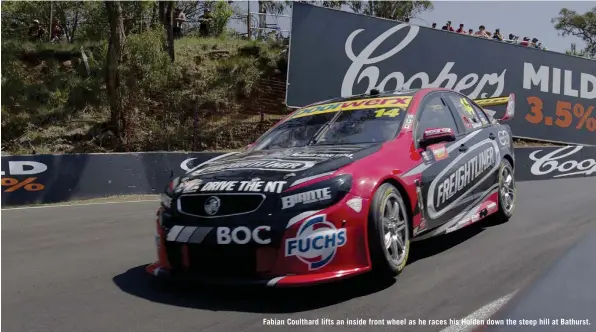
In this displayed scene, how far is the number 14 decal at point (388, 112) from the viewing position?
5.15 meters

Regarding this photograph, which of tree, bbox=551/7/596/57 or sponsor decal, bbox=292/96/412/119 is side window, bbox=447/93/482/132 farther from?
tree, bbox=551/7/596/57

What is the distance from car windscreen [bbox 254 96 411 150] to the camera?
16.3 feet

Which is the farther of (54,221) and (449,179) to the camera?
(54,221)

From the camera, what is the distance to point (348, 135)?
504 centimetres

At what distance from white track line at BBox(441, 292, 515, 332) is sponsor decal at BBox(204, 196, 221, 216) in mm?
1640

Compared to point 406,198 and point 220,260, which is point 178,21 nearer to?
point 406,198

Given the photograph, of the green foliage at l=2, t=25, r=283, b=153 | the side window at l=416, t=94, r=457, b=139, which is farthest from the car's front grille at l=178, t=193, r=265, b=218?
the green foliage at l=2, t=25, r=283, b=153

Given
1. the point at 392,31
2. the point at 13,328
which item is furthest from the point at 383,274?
the point at 392,31

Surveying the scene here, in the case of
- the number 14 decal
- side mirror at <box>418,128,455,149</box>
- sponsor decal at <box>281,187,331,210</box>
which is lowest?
sponsor decal at <box>281,187,331,210</box>

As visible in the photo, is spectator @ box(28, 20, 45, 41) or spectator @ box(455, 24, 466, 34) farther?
spectator @ box(28, 20, 45, 41)

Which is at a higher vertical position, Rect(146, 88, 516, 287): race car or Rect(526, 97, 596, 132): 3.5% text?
Rect(146, 88, 516, 287): race car

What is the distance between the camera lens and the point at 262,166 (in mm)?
4223

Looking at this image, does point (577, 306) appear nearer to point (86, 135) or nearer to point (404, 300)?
point (404, 300)

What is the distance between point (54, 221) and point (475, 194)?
6.25 metres
